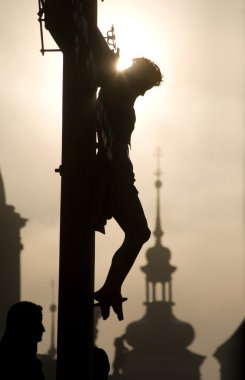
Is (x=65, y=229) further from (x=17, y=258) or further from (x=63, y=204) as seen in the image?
(x=17, y=258)

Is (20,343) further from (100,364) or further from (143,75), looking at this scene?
(143,75)

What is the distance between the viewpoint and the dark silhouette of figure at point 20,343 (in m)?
8.48

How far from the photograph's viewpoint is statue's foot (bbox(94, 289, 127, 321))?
8.60 meters

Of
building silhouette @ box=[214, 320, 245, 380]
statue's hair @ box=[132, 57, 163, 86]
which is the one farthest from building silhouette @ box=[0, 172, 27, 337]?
statue's hair @ box=[132, 57, 163, 86]

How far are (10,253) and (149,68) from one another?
10590 cm

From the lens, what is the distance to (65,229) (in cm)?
834

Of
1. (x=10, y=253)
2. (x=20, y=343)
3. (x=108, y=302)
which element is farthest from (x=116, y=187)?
(x=10, y=253)

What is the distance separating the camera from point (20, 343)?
8508 millimetres

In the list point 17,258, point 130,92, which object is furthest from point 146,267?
point 130,92

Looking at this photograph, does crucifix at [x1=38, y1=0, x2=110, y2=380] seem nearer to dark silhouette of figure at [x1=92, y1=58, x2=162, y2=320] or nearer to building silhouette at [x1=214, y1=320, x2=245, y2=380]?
dark silhouette of figure at [x1=92, y1=58, x2=162, y2=320]

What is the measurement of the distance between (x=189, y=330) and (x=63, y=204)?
5074 inches

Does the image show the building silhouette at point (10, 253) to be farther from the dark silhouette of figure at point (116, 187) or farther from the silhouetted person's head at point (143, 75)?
the dark silhouette of figure at point (116, 187)

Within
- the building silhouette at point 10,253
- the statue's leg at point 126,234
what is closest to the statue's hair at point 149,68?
the statue's leg at point 126,234

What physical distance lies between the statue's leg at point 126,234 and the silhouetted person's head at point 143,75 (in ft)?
2.34
